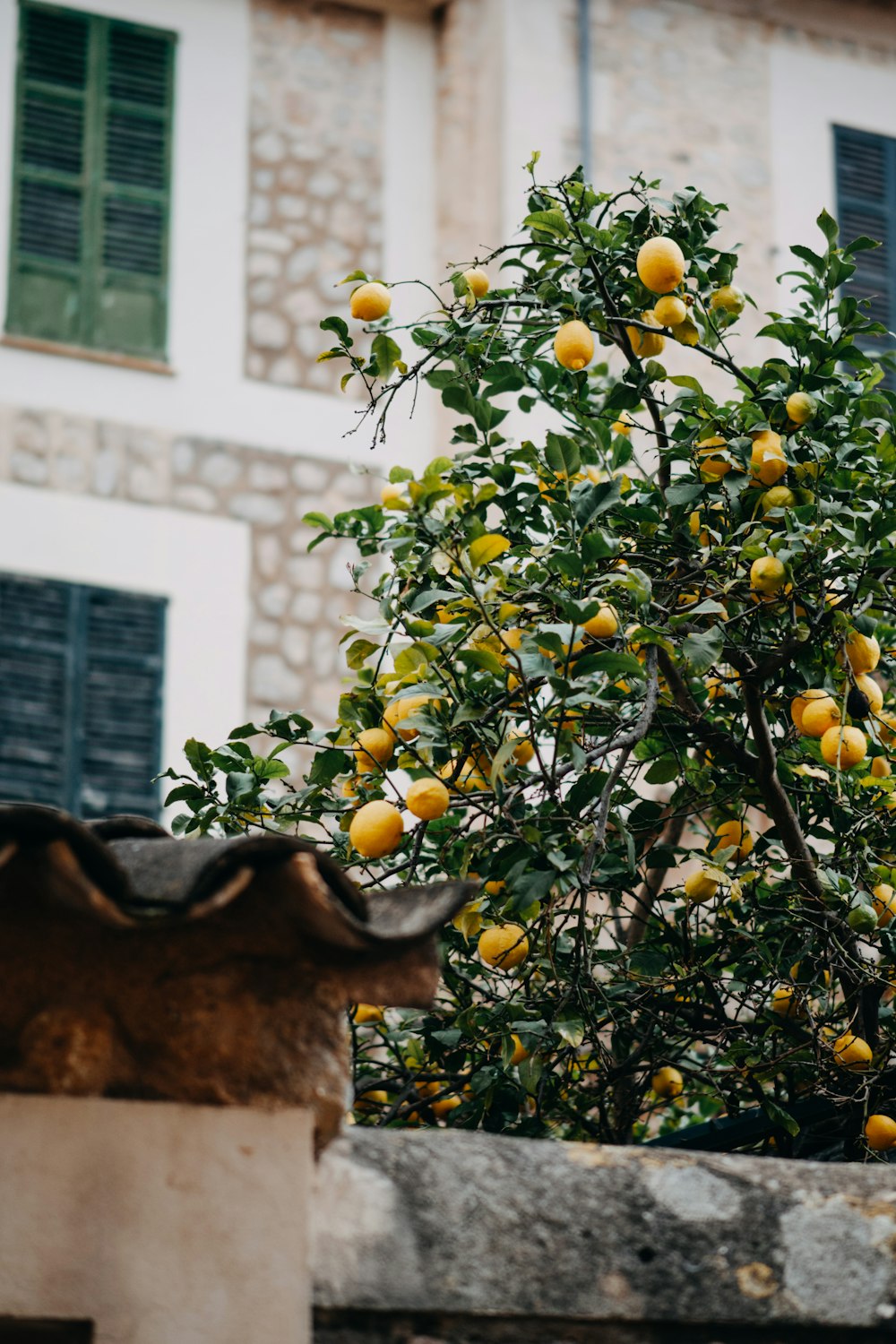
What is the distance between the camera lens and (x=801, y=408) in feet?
12.1

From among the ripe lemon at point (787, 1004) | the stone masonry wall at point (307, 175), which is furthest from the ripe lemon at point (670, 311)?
the stone masonry wall at point (307, 175)

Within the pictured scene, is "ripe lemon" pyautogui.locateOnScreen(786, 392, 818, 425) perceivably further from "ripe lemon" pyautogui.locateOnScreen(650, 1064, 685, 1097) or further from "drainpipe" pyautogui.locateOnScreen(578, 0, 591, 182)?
"drainpipe" pyautogui.locateOnScreen(578, 0, 591, 182)

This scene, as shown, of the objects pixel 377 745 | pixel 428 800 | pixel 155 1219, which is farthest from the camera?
pixel 377 745

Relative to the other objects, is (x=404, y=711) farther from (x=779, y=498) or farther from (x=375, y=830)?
(x=779, y=498)

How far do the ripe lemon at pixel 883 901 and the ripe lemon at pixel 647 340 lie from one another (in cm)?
111

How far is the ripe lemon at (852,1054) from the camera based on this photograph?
359cm

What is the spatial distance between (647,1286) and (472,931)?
967mm

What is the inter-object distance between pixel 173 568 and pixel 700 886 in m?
5.40

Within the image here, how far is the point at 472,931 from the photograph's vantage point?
339cm

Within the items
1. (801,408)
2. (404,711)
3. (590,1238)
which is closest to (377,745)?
(404,711)

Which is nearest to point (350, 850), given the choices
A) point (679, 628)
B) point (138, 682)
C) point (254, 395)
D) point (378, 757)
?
point (378, 757)

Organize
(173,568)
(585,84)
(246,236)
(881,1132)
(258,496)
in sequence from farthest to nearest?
(585,84) → (246,236) → (258,496) → (173,568) → (881,1132)

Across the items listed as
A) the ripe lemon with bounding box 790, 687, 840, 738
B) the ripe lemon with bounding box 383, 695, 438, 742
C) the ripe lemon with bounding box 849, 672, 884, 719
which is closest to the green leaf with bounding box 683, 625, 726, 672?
the ripe lemon with bounding box 790, 687, 840, 738

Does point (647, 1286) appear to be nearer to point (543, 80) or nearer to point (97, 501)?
point (97, 501)
